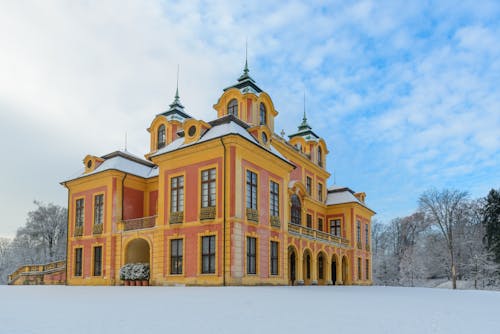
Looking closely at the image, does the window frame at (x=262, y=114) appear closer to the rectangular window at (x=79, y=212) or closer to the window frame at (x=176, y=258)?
the window frame at (x=176, y=258)

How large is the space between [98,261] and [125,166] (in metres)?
7.02

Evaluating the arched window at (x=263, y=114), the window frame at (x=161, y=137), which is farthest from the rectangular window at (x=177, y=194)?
the window frame at (x=161, y=137)

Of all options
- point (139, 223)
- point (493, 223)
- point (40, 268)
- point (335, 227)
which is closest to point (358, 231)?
point (335, 227)

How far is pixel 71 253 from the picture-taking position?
30703 millimetres

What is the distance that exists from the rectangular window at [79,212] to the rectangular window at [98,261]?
9.60 feet

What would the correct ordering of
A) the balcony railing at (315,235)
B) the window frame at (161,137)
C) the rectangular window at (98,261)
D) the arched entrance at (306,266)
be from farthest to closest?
the window frame at (161,137), the arched entrance at (306,266), the balcony railing at (315,235), the rectangular window at (98,261)

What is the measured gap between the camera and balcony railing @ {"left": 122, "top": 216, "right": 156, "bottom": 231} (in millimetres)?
26481

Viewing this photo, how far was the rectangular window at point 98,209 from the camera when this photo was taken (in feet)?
96.0

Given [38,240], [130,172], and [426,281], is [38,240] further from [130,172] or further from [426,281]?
[426,281]

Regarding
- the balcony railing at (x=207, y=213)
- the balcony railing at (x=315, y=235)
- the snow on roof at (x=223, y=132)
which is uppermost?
the snow on roof at (x=223, y=132)

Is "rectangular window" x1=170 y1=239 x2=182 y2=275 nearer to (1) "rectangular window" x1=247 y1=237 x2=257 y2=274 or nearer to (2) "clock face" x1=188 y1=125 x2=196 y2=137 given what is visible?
(1) "rectangular window" x1=247 y1=237 x2=257 y2=274

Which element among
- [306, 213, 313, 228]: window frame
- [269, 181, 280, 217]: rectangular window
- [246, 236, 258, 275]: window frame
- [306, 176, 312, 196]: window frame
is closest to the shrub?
[246, 236, 258, 275]: window frame

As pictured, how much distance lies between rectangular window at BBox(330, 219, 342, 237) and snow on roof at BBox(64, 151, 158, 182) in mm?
19031

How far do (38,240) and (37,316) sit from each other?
1787 inches
